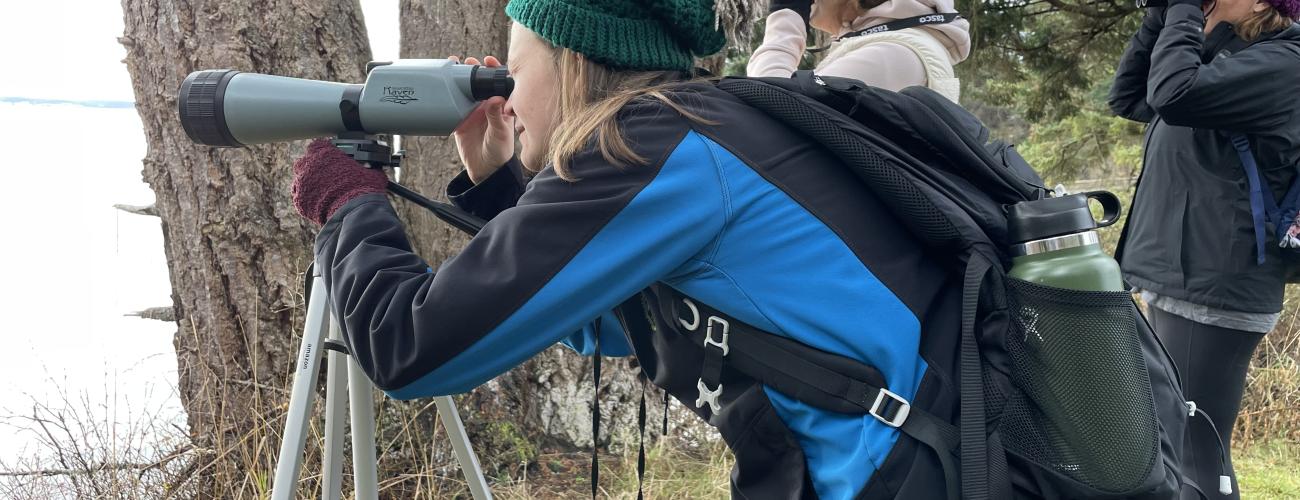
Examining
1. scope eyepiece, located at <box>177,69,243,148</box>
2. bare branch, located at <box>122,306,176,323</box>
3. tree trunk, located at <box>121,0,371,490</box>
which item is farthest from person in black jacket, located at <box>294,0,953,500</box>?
bare branch, located at <box>122,306,176,323</box>

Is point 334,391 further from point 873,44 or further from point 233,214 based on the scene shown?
point 873,44

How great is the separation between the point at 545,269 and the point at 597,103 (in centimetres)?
30

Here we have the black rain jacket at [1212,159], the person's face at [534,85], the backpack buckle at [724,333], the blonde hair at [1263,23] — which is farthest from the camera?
the blonde hair at [1263,23]

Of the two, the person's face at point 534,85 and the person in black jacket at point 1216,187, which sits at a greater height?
the person's face at point 534,85

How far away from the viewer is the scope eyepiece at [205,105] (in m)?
1.58

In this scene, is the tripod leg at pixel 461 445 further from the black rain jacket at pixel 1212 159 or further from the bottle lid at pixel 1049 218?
the black rain jacket at pixel 1212 159

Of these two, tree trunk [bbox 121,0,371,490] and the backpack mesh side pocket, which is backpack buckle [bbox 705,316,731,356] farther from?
tree trunk [bbox 121,0,371,490]

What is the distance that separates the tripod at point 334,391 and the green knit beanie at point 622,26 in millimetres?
430

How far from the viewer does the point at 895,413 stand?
3.88 feet

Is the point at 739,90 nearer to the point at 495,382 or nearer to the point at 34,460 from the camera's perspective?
the point at 495,382

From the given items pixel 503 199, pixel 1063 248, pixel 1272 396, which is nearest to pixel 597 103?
pixel 503 199

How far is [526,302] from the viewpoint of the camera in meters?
1.16

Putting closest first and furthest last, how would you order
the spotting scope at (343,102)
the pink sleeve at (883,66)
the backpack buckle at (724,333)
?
the backpack buckle at (724,333) < the spotting scope at (343,102) < the pink sleeve at (883,66)

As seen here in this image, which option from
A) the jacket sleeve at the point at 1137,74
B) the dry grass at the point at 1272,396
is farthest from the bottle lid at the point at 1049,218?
the dry grass at the point at 1272,396
